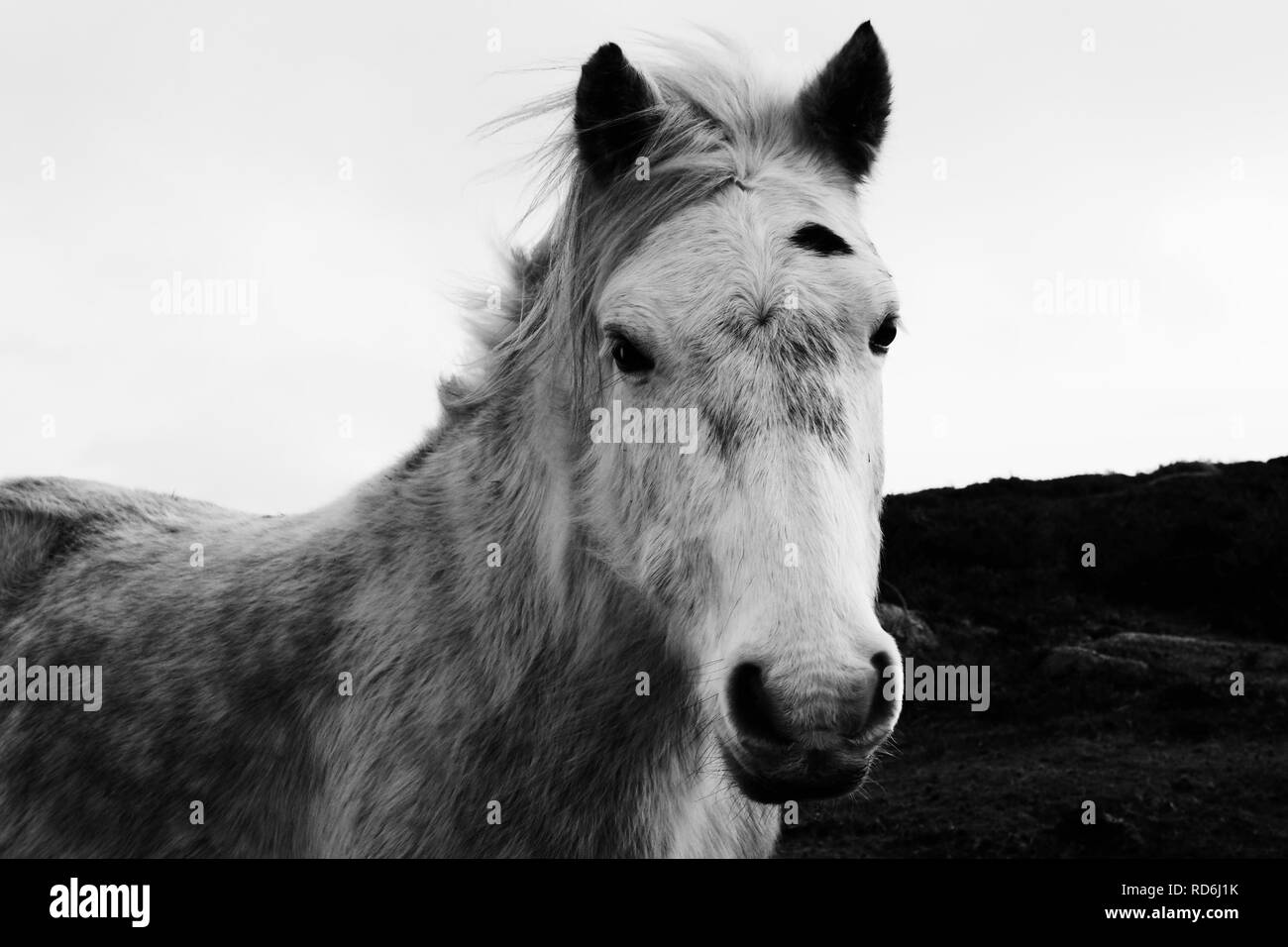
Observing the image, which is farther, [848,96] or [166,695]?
[166,695]

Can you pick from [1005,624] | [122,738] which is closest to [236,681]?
[122,738]

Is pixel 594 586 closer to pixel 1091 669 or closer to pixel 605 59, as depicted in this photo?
pixel 605 59

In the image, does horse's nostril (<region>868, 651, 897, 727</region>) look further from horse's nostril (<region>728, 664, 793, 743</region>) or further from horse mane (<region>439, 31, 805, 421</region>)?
horse mane (<region>439, 31, 805, 421</region>)

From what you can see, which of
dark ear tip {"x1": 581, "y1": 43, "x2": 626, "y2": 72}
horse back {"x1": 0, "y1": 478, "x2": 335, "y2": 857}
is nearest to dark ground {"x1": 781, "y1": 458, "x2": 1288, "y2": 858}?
horse back {"x1": 0, "y1": 478, "x2": 335, "y2": 857}

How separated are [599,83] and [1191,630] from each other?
17.7 m

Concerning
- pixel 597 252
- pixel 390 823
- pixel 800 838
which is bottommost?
pixel 800 838

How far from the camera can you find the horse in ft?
8.55

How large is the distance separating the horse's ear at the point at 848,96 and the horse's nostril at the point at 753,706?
1.94m

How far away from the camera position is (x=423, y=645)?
11.5 feet

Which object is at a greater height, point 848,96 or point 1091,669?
point 848,96

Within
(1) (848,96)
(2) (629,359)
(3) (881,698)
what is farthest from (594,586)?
(1) (848,96)

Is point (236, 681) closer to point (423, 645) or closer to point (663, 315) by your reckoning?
point (423, 645)

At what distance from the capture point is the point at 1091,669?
50.0 feet

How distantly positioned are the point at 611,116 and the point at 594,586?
5.00ft
